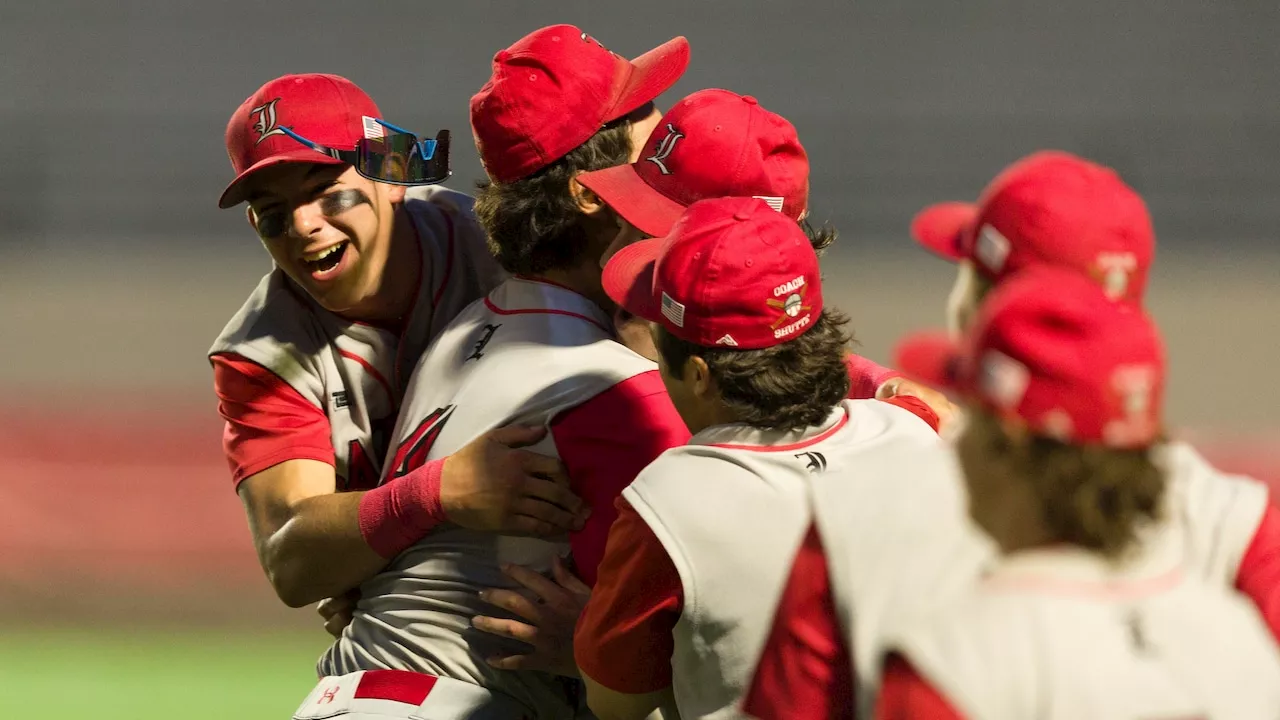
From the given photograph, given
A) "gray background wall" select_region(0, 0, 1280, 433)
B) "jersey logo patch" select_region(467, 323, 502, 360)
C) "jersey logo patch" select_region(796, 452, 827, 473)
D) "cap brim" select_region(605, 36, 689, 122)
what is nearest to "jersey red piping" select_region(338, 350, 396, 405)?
"jersey logo patch" select_region(467, 323, 502, 360)

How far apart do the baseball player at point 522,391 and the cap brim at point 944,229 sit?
0.63 metres

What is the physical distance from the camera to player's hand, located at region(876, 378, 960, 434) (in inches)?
96.7

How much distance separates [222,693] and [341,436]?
3246 mm

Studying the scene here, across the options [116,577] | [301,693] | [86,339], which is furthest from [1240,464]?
[86,339]

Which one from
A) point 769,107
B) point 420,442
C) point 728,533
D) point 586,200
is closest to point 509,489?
point 420,442

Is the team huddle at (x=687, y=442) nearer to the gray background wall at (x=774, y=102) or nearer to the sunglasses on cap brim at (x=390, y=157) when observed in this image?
the sunglasses on cap brim at (x=390, y=157)

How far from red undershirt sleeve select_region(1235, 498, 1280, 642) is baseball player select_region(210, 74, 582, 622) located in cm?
140

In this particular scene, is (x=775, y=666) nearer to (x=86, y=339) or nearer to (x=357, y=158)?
(x=357, y=158)

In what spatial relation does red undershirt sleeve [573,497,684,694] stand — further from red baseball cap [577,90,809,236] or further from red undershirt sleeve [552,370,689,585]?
red baseball cap [577,90,809,236]

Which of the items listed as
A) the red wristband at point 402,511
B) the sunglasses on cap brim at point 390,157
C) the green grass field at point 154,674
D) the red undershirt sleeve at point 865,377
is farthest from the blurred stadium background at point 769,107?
the red wristband at point 402,511

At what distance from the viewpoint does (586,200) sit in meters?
2.55

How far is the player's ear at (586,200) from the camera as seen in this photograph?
2.55 metres

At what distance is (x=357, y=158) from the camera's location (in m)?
2.68

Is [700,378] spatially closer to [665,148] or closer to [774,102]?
[665,148]
